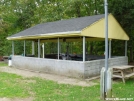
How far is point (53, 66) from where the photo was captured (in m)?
10.6

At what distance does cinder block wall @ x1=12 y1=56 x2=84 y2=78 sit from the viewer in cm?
916

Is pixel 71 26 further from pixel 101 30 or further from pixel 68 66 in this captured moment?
pixel 68 66

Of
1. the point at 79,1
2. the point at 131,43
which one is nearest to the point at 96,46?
the point at 131,43

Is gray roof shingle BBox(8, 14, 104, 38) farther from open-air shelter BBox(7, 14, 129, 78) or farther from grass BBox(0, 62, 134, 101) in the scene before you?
grass BBox(0, 62, 134, 101)

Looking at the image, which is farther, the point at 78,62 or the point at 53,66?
the point at 53,66

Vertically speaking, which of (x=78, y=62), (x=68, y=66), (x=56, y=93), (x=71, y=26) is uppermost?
(x=71, y=26)

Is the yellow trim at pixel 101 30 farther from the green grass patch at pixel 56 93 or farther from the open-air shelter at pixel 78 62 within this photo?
the green grass patch at pixel 56 93

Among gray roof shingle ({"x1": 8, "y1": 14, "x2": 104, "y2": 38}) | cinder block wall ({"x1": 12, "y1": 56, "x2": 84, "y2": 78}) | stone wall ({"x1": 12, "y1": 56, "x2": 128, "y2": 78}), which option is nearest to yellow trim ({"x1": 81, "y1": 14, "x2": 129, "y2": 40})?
gray roof shingle ({"x1": 8, "y1": 14, "x2": 104, "y2": 38})

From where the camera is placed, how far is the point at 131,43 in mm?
15875

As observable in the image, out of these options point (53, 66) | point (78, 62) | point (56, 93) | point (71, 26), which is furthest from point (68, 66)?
point (56, 93)

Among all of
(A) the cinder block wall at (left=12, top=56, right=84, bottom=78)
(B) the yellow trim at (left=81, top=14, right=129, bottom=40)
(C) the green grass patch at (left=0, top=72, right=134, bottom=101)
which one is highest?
(B) the yellow trim at (left=81, top=14, right=129, bottom=40)

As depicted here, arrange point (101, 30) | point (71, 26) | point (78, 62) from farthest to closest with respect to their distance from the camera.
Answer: point (71, 26) < point (101, 30) < point (78, 62)

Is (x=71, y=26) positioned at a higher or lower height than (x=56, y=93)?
higher

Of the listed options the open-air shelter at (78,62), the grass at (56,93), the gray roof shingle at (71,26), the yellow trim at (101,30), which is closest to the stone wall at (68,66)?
the open-air shelter at (78,62)
